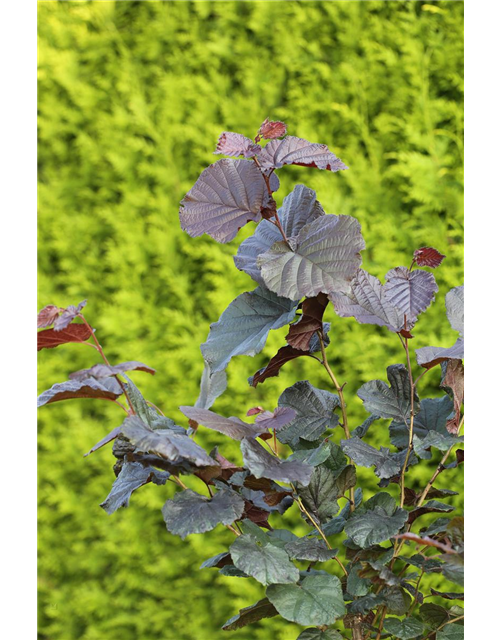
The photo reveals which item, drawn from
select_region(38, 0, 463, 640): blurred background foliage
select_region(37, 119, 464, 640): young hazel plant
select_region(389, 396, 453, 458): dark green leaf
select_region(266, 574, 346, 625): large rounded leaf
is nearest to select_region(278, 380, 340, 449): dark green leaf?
select_region(37, 119, 464, 640): young hazel plant

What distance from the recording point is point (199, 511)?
82cm

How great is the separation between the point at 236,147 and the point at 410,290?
30 centimetres

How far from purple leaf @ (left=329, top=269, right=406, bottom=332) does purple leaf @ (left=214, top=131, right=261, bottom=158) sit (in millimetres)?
212

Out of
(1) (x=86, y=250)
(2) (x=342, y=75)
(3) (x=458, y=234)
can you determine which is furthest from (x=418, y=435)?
(1) (x=86, y=250)

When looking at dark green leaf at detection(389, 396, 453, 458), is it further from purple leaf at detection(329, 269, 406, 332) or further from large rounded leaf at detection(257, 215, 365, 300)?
large rounded leaf at detection(257, 215, 365, 300)

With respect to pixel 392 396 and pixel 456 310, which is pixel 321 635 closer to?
pixel 392 396

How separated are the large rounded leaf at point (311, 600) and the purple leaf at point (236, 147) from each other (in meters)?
0.54

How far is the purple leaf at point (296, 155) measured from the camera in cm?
86

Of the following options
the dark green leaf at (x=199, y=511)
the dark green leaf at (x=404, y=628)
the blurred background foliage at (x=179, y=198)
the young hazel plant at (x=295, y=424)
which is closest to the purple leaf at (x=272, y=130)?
the young hazel plant at (x=295, y=424)

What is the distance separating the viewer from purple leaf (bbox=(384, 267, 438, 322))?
895mm

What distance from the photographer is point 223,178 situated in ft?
2.95

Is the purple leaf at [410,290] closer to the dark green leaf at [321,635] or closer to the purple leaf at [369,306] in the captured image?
the purple leaf at [369,306]
